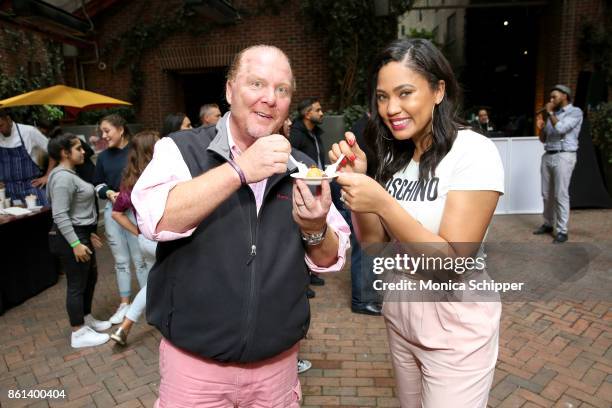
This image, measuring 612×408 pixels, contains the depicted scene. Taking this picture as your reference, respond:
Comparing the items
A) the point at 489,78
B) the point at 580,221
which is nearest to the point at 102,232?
the point at 580,221

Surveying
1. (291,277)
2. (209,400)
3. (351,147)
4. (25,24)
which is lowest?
(209,400)

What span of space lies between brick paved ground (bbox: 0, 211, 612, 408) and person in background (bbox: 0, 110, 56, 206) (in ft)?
5.22

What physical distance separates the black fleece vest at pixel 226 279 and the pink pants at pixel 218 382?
67 millimetres

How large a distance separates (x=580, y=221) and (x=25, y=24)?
394 inches

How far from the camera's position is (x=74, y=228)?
12.8 feet

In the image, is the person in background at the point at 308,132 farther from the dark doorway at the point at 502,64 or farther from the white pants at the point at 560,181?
the dark doorway at the point at 502,64

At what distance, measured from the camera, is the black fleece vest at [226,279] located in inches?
58.9

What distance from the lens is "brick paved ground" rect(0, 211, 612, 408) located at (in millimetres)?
3109

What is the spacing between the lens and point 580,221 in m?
7.41

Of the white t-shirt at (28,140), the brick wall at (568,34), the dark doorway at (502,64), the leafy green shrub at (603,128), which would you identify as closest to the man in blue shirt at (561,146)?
the leafy green shrub at (603,128)

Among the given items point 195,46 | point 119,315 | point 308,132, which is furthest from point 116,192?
point 195,46

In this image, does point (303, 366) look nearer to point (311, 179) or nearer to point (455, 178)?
point (455, 178)

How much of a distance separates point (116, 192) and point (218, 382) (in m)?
3.17

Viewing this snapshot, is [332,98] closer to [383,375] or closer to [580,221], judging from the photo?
[580,221]
